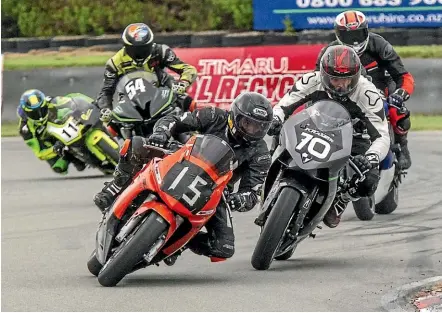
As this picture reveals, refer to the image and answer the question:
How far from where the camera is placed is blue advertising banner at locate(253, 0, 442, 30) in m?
19.4

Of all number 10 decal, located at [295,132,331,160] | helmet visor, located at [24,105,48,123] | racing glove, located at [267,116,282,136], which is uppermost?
number 10 decal, located at [295,132,331,160]

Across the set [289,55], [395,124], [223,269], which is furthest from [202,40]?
[223,269]

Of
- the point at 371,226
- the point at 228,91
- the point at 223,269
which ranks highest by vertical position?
the point at 223,269

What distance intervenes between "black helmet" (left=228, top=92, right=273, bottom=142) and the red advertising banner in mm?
9505

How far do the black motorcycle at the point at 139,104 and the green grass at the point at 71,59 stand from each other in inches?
258

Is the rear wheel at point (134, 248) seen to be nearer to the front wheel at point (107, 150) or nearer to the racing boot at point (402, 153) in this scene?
the racing boot at point (402, 153)

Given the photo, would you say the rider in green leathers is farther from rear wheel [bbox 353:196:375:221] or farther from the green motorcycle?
rear wheel [bbox 353:196:375:221]

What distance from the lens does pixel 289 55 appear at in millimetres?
17578

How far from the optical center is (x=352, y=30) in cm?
1065

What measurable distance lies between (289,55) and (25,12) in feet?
22.3

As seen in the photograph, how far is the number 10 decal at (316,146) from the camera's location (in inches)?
313

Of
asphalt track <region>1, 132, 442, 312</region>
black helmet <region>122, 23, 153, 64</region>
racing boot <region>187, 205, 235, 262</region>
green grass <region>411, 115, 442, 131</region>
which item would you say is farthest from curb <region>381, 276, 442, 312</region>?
green grass <region>411, 115, 442, 131</region>

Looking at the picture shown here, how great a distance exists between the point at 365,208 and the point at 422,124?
6.98 metres

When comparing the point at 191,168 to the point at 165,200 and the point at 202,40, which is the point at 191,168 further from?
the point at 202,40
